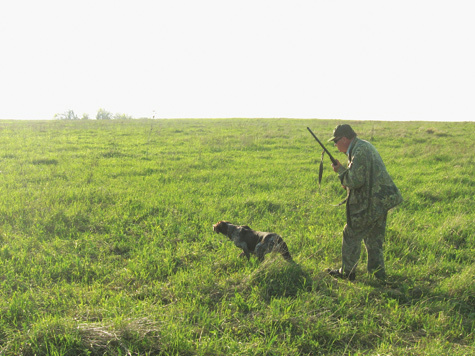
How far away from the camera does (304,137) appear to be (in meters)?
19.3

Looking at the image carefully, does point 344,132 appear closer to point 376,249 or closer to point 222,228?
point 376,249

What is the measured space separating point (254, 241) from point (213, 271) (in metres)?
0.82

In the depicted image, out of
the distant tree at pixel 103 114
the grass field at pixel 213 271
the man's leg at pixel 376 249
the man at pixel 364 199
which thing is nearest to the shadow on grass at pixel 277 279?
the grass field at pixel 213 271

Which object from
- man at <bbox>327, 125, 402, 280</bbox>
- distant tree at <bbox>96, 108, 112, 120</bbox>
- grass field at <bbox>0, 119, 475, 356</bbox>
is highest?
distant tree at <bbox>96, 108, 112, 120</bbox>

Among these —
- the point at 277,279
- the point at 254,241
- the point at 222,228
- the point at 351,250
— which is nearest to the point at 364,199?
the point at 351,250

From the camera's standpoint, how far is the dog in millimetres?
4738

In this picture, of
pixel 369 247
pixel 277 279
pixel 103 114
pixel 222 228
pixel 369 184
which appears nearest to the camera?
pixel 369 184

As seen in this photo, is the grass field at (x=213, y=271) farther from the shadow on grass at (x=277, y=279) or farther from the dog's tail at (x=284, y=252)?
the dog's tail at (x=284, y=252)

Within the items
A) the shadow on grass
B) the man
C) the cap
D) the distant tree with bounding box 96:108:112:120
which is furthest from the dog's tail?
the distant tree with bounding box 96:108:112:120

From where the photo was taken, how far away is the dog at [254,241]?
4.74 metres

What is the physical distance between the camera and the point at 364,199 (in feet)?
14.0

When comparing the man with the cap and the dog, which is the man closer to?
the cap

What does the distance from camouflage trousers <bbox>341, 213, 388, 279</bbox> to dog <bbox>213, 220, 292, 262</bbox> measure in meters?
0.85

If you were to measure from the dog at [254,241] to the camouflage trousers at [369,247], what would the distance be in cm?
85
